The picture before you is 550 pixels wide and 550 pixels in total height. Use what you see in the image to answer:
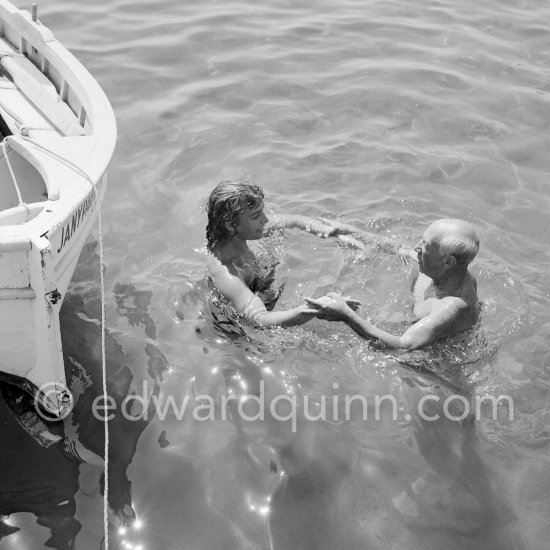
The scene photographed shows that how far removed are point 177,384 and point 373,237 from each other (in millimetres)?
1878

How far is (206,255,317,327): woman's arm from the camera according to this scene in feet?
15.1

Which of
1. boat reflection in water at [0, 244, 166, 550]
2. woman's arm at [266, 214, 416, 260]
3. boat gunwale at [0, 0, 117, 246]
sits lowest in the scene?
boat reflection in water at [0, 244, 166, 550]

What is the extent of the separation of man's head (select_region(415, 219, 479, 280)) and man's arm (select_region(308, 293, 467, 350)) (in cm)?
21

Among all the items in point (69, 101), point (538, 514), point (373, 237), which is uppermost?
point (69, 101)

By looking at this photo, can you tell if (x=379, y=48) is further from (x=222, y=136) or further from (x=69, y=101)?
(x=69, y=101)

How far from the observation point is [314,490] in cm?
397

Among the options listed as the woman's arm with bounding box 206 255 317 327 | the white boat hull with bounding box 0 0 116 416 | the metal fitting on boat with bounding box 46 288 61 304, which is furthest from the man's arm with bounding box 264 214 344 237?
the metal fitting on boat with bounding box 46 288 61 304

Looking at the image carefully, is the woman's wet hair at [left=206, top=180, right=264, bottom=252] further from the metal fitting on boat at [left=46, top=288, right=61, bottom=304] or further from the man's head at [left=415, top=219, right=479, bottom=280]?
the metal fitting on boat at [left=46, top=288, right=61, bottom=304]

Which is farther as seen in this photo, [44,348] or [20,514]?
[44,348]

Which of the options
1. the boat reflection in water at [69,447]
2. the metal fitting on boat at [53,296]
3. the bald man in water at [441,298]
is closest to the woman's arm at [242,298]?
the bald man in water at [441,298]

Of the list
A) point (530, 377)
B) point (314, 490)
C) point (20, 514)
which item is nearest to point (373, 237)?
point (530, 377)

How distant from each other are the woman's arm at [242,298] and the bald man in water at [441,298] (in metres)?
0.32

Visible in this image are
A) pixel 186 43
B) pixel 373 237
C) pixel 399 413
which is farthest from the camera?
pixel 186 43

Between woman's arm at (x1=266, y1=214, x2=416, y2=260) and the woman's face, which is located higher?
the woman's face
